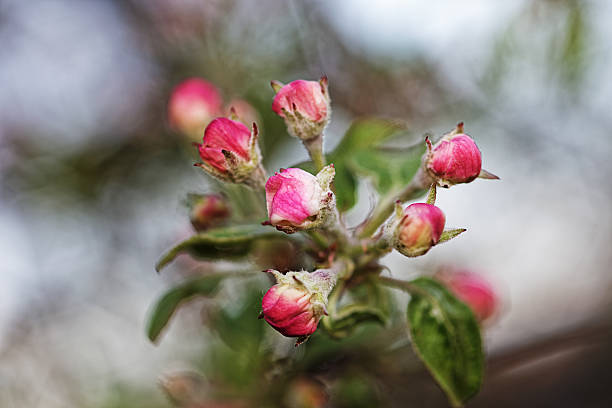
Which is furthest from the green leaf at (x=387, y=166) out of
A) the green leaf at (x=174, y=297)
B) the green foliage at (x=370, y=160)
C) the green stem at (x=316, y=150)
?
the green leaf at (x=174, y=297)

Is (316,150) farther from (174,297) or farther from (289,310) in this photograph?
(174,297)

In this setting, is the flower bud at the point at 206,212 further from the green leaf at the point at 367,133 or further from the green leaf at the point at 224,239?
the green leaf at the point at 367,133

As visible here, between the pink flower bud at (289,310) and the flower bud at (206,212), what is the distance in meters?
0.43

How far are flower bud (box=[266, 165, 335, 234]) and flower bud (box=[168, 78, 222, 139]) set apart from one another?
678mm

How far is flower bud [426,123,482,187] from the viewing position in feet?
2.72

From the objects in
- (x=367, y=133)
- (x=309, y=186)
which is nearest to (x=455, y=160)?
(x=309, y=186)

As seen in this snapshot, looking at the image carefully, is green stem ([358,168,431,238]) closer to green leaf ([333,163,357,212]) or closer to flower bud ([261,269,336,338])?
green leaf ([333,163,357,212])

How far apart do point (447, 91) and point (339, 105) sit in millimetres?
496

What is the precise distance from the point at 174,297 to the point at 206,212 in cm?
18

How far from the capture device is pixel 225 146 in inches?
34.7

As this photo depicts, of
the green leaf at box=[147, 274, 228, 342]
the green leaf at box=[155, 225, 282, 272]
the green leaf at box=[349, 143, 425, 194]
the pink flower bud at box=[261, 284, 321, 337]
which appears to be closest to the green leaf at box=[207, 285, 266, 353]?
the green leaf at box=[147, 274, 228, 342]

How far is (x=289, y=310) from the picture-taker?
0.74m

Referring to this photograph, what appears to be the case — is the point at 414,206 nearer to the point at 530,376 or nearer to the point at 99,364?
the point at 530,376

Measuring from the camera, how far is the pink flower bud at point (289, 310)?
742mm
